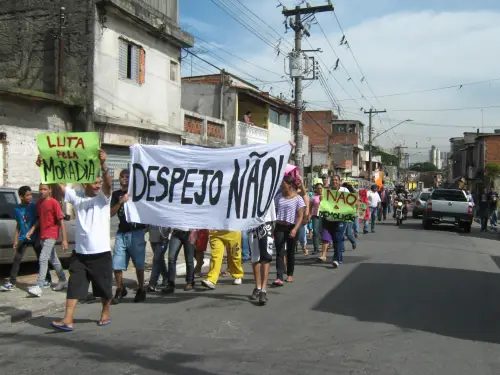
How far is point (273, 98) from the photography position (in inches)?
1321

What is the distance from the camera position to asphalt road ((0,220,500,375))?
5.10 meters

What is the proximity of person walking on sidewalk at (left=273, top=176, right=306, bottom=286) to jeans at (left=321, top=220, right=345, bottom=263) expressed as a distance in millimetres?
2330

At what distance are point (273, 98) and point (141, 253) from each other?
87.4ft

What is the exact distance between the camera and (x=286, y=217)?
8.86 meters

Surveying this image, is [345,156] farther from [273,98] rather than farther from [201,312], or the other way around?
[201,312]

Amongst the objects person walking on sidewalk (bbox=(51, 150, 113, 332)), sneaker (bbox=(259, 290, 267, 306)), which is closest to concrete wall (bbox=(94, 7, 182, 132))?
sneaker (bbox=(259, 290, 267, 306))

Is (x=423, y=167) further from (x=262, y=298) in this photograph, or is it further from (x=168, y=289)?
(x=262, y=298)

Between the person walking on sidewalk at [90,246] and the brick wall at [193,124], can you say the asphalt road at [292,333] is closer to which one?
the person walking on sidewalk at [90,246]

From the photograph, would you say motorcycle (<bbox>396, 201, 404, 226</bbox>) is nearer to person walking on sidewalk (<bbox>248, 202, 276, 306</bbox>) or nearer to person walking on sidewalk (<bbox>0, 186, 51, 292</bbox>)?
person walking on sidewalk (<bbox>248, 202, 276, 306</bbox>)

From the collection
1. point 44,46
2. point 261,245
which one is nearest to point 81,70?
point 44,46

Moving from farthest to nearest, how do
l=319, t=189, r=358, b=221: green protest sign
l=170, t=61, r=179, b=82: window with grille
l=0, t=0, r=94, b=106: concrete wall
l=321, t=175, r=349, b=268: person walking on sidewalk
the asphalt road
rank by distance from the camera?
l=170, t=61, r=179, b=82: window with grille
l=0, t=0, r=94, b=106: concrete wall
l=319, t=189, r=358, b=221: green protest sign
l=321, t=175, r=349, b=268: person walking on sidewalk
the asphalt road

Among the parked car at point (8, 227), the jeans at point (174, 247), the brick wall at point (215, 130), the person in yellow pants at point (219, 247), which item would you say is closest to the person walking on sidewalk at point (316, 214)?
the person in yellow pants at point (219, 247)

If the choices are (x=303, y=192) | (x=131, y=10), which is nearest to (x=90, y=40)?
(x=131, y=10)

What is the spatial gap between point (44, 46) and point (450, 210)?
15.8 metres
